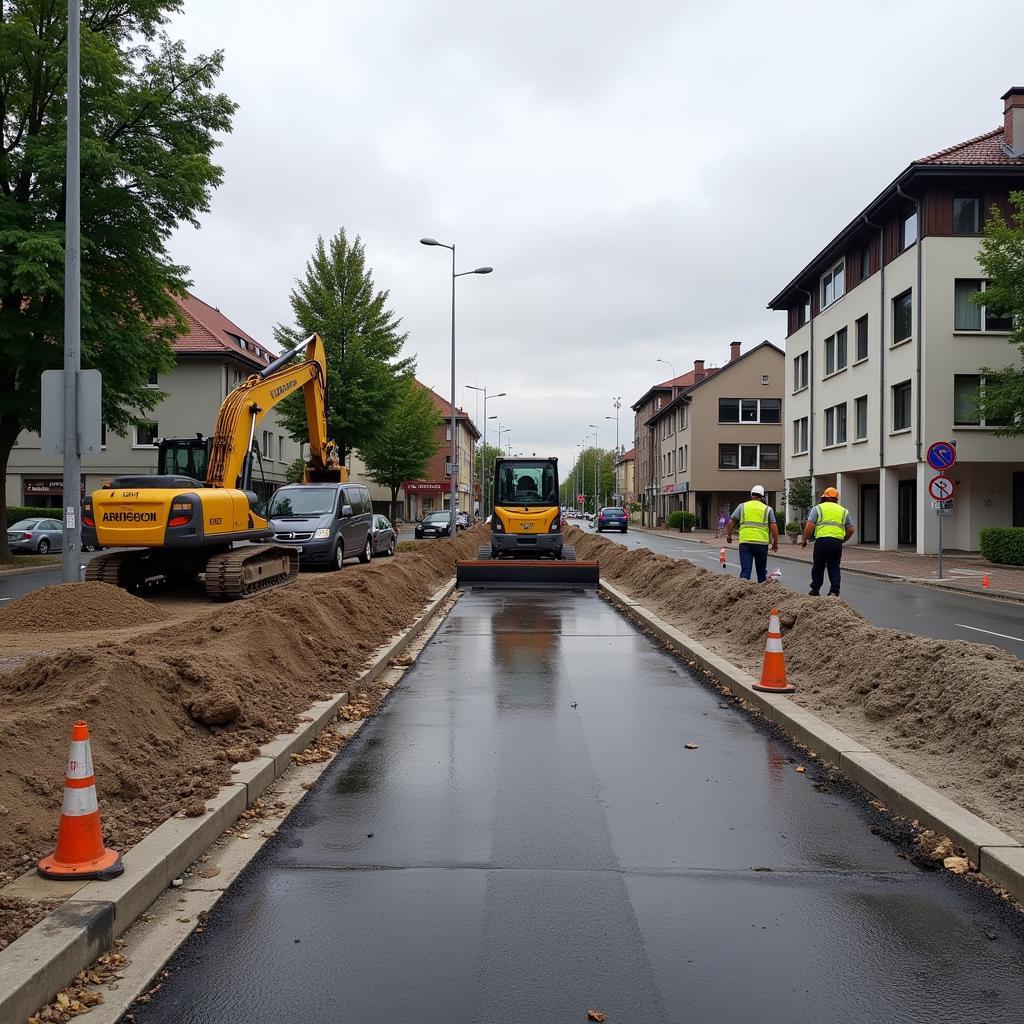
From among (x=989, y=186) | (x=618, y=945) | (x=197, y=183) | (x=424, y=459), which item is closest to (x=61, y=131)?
(x=197, y=183)

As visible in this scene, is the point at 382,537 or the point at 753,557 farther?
the point at 382,537

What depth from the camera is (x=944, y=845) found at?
4.55 m

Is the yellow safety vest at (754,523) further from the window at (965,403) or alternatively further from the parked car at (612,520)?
the parked car at (612,520)

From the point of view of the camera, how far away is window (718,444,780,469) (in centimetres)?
6334

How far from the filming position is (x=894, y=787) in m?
5.21

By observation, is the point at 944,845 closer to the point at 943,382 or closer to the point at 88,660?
the point at 88,660

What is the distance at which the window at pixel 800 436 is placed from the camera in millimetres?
44438

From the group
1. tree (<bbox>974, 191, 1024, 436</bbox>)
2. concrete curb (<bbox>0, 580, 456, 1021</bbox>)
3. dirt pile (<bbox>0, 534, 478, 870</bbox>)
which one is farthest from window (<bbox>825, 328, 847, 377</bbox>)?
concrete curb (<bbox>0, 580, 456, 1021</bbox>)

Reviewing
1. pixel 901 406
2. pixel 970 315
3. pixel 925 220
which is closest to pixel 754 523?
pixel 970 315

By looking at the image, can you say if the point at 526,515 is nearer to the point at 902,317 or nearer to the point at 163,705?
the point at 163,705

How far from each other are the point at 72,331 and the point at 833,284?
33.8 meters

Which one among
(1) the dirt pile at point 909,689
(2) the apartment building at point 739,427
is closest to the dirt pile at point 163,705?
(1) the dirt pile at point 909,689

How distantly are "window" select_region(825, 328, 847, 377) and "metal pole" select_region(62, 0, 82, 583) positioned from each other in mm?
31323

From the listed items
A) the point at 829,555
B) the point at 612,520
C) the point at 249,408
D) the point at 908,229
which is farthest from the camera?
the point at 612,520
